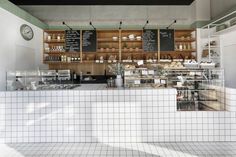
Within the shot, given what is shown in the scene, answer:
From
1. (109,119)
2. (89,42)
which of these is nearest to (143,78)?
(109,119)

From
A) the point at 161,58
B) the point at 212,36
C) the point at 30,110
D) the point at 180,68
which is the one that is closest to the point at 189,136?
the point at 180,68

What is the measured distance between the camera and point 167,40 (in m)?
6.98

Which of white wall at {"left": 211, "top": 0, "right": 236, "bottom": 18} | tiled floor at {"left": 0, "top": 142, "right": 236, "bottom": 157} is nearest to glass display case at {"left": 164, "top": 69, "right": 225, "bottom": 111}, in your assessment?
tiled floor at {"left": 0, "top": 142, "right": 236, "bottom": 157}

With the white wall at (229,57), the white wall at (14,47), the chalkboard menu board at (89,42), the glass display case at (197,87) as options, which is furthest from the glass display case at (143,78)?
the chalkboard menu board at (89,42)

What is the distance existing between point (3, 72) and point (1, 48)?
0.48 meters

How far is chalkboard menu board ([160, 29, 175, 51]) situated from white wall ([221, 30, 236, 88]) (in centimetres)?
146

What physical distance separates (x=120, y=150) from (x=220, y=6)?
538 cm

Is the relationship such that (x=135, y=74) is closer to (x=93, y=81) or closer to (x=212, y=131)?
(x=212, y=131)

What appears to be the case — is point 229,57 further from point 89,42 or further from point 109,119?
point 109,119

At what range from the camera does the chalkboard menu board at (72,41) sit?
695 centimetres

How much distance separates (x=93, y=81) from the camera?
23.6 feet

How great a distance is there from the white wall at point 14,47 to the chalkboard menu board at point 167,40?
370 cm

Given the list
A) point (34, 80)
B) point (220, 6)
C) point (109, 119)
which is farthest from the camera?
point (220, 6)

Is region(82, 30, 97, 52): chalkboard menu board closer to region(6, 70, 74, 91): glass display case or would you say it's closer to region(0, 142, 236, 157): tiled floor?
region(6, 70, 74, 91): glass display case
